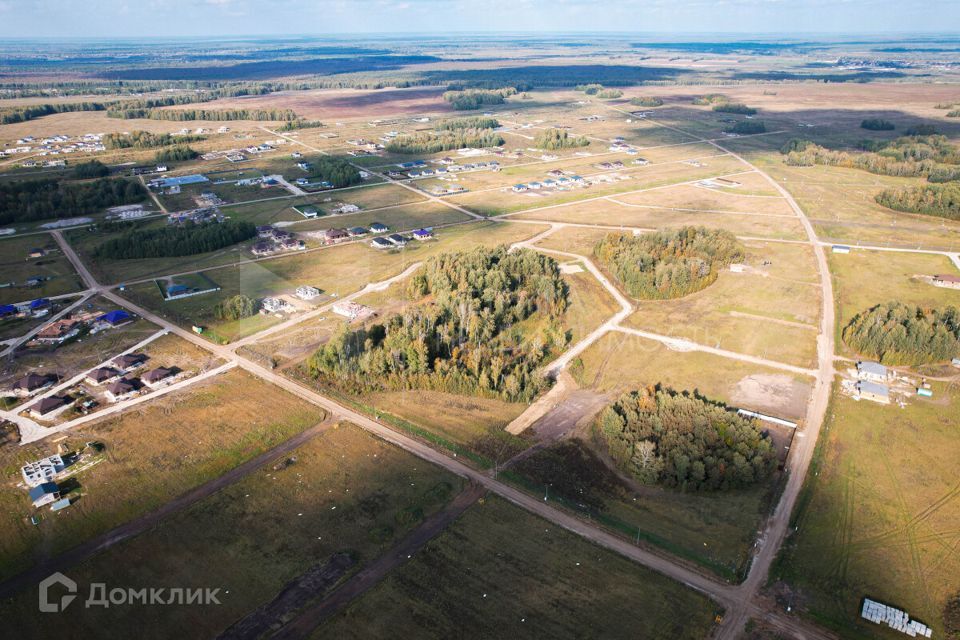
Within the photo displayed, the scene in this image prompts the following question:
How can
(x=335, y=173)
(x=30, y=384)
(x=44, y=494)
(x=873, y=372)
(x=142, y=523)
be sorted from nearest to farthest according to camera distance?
(x=142, y=523) → (x=44, y=494) → (x=30, y=384) → (x=873, y=372) → (x=335, y=173)

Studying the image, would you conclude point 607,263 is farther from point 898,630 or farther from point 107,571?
point 107,571

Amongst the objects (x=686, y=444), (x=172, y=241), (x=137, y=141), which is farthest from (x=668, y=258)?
(x=137, y=141)

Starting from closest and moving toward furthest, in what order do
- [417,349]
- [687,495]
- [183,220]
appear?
[687,495] → [417,349] → [183,220]

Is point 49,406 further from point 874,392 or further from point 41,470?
point 874,392

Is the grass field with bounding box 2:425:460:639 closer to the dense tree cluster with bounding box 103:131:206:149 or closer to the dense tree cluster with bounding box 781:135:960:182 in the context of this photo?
the dense tree cluster with bounding box 781:135:960:182

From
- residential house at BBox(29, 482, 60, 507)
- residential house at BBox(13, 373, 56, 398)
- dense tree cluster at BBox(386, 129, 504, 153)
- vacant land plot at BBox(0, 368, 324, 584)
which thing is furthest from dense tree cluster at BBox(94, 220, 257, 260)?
dense tree cluster at BBox(386, 129, 504, 153)

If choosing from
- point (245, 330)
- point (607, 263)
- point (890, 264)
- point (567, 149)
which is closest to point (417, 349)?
point (245, 330)

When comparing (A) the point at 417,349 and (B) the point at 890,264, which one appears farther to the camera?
(B) the point at 890,264
